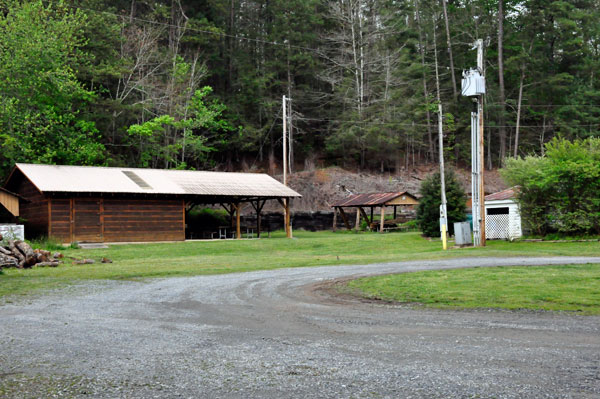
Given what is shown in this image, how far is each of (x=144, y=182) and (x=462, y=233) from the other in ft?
57.2

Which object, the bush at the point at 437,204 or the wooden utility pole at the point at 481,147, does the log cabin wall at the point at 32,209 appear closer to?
the bush at the point at 437,204

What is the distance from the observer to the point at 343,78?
175ft

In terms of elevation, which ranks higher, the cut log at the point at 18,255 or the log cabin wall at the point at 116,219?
the log cabin wall at the point at 116,219

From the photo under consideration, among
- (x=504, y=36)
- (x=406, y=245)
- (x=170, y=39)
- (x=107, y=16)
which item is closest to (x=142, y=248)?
(x=406, y=245)

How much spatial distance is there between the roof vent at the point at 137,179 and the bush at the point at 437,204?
48.6ft

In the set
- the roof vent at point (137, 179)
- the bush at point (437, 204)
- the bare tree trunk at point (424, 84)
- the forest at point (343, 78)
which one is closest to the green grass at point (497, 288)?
Answer: the bush at point (437, 204)

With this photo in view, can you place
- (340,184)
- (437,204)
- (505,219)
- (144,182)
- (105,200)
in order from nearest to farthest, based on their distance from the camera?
(505,219) < (105,200) < (437,204) < (144,182) < (340,184)

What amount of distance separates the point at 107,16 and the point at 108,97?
20.2 feet

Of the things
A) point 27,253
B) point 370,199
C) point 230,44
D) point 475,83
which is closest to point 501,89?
point 370,199

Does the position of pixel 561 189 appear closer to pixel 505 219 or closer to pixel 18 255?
pixel 505 219

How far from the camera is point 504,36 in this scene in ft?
185

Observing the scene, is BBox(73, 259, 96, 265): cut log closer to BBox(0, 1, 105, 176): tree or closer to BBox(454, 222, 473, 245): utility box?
BBox(454, 222, 473, 245): utility box

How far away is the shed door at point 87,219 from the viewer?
2916 cm

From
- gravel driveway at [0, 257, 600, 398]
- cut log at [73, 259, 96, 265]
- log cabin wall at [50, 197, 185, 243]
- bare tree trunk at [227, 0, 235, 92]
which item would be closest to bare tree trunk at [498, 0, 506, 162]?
bare tree trunk at [227, 0, 235, 92]
